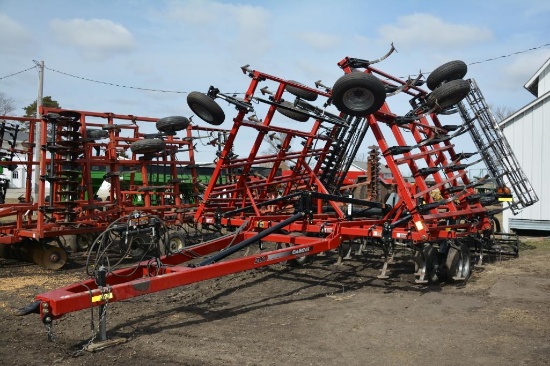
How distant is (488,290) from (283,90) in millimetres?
4955

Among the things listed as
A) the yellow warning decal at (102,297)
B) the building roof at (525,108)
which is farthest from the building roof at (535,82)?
the yellow warning decal at (102,297)

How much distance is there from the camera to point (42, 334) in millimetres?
5645

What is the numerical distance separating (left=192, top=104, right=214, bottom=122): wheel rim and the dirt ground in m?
2.87

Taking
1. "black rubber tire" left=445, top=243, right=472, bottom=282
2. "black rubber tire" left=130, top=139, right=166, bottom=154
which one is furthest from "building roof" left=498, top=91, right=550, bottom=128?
"black rubber tire" left=130, top=139, right=166, bottom=154

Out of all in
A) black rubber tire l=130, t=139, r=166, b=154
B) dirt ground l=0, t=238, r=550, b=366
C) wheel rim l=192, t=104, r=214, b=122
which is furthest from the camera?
black rubber tire l=130, t=139, r=166, b=154

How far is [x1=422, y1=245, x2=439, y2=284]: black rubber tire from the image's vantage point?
8.24 metres

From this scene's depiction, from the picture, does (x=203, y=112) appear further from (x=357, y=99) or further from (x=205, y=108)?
(x=357, y=99)

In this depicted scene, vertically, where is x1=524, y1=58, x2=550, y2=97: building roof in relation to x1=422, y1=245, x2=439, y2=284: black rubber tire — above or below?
above

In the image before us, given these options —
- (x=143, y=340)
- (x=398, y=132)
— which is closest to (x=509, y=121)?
(x=398, y=132)

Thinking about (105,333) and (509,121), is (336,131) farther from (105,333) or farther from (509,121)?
(509,121)

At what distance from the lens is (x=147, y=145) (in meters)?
11.7

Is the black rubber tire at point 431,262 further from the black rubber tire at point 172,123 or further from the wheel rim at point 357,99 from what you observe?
the black rubber tire at point 172,123

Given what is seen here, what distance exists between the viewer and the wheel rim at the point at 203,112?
9.59 metres

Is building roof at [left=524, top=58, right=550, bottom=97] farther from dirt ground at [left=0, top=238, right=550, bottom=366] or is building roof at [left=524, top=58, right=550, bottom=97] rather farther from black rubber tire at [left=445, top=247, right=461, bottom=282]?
black rubber tire at [left=445, top=247, right=461, bottom=282]
